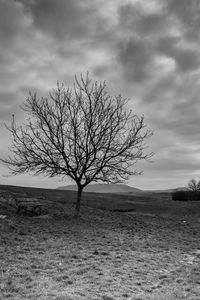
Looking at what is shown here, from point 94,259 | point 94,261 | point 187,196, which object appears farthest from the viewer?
point 187,196

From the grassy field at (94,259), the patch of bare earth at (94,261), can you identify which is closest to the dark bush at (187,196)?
the grassy field at (94,259)

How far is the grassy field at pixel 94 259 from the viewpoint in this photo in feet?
20.8

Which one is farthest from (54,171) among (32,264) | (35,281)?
(35,281)

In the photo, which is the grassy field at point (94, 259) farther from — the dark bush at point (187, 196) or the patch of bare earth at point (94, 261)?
the dark bush at point (187, 196)

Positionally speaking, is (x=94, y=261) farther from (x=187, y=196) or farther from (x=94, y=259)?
(x=187, y=196)

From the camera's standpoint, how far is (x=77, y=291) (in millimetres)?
6168

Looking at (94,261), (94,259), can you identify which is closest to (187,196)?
(94,259)

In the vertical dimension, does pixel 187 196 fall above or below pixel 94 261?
above

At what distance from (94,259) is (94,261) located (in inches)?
10.2

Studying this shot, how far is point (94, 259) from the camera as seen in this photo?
9141mm

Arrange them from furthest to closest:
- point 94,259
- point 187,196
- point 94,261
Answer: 1. point 187,196
2. point 94,259
3. point 94,261

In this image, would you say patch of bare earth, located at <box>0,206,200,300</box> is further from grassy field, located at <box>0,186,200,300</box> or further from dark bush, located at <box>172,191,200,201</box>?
dark bush, located at <box>172,191,200,201</box>

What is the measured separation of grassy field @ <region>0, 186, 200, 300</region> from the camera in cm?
633

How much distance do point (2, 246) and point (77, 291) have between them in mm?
4594
